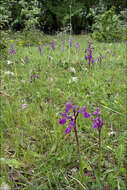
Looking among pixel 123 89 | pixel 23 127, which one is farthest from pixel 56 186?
pixel 123 89

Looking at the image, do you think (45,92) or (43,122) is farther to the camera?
(45,92)

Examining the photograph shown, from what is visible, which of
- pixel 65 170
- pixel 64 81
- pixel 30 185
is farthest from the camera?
pixel 64 81

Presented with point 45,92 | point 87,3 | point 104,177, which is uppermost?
point 87,3

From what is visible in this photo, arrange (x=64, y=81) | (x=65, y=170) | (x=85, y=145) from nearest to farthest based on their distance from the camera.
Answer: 1. (x=65, y=170)
2. (x=85, y=145)
3. (x=64, y=81)

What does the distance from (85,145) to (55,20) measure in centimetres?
1826

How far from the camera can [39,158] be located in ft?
3.82

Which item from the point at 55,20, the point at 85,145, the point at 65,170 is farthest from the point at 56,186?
the point at 55,20

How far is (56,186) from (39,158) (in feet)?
0.83

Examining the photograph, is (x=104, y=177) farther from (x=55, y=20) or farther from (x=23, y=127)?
(x=55, y=20)

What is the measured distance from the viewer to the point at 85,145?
131cm

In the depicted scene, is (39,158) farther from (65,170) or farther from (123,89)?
(123,89)

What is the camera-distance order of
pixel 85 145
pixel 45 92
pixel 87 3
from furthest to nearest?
pixel 87 3 → pixel 45 92 → pixel 85 145

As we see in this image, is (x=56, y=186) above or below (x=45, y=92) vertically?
below

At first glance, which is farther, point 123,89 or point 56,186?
point 123,89
